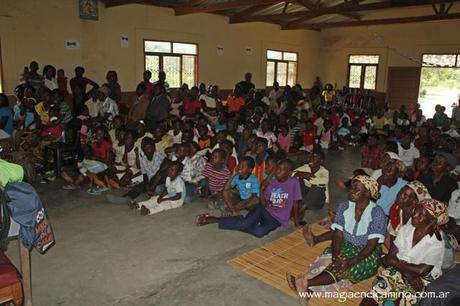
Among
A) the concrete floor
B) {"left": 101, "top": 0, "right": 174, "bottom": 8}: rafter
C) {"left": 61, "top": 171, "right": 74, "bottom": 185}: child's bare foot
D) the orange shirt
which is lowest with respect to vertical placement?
the concrete floor

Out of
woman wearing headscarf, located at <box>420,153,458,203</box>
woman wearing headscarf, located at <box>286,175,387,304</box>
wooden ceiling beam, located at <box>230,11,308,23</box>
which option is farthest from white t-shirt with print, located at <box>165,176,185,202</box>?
wooden ceiling beam, located at <box>230,11,308,23</box>

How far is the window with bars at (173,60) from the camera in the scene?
10.3 metres

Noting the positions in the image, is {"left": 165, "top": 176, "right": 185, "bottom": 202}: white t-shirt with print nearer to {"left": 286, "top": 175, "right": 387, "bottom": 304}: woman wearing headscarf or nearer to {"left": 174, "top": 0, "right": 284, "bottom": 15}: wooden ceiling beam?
{"left": 286, "top": 175, "right": 387, "bottom": 304}: woman wearing headscarf

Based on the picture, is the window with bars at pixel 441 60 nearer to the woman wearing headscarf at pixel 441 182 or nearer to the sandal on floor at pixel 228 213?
the woman wearing headscarf at pixel 441 182

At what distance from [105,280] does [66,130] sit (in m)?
3.74

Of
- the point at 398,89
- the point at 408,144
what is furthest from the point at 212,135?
the point at 398,89

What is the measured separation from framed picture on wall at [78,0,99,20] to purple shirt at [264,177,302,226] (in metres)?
6.79

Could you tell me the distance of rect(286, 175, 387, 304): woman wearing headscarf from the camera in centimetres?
278

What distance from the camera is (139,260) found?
343 cm

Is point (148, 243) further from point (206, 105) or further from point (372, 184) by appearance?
point (206, 105)

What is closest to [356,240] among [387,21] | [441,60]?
[387,21]

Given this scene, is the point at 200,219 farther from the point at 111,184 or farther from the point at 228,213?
the point at 111,184

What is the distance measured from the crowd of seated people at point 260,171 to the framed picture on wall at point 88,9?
71.9 inches

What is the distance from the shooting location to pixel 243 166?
14.0ft
